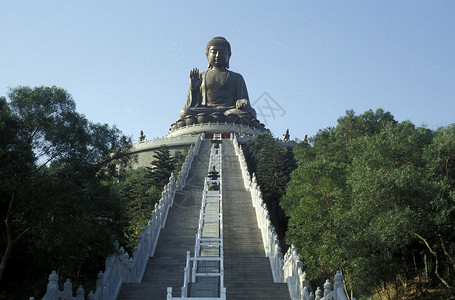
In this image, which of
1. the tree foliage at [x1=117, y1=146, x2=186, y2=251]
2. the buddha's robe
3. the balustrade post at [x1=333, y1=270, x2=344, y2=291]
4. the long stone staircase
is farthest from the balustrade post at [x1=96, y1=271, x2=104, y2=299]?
the buddha's robe

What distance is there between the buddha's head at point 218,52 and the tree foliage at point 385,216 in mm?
28525

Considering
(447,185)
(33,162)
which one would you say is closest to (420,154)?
(447,185)

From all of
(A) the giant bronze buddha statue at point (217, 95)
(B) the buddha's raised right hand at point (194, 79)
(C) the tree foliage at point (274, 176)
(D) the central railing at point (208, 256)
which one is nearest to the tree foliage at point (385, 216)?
(D) the central railing at point (208, 256)

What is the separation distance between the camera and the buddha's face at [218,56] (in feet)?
139

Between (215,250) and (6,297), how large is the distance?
15.4 ft

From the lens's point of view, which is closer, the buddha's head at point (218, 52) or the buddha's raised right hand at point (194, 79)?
the buddha's raised right hand at point (194, 79)

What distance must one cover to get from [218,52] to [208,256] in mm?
31386

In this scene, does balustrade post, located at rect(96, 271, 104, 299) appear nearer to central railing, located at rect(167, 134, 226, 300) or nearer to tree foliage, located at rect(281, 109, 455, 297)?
central railing, located at rect(167, 134, 226, 300)

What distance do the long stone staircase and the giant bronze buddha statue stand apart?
17.9m

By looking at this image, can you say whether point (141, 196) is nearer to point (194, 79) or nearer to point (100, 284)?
point (100, 284)

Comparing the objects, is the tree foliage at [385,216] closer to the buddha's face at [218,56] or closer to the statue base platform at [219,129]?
A: the statue base platform at [219,129]

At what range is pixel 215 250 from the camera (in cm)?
1308

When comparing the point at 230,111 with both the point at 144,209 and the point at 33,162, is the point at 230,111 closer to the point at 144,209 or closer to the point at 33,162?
the point at 144,209

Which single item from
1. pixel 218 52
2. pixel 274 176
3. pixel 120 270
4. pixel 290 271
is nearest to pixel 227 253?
pixel 290 271
